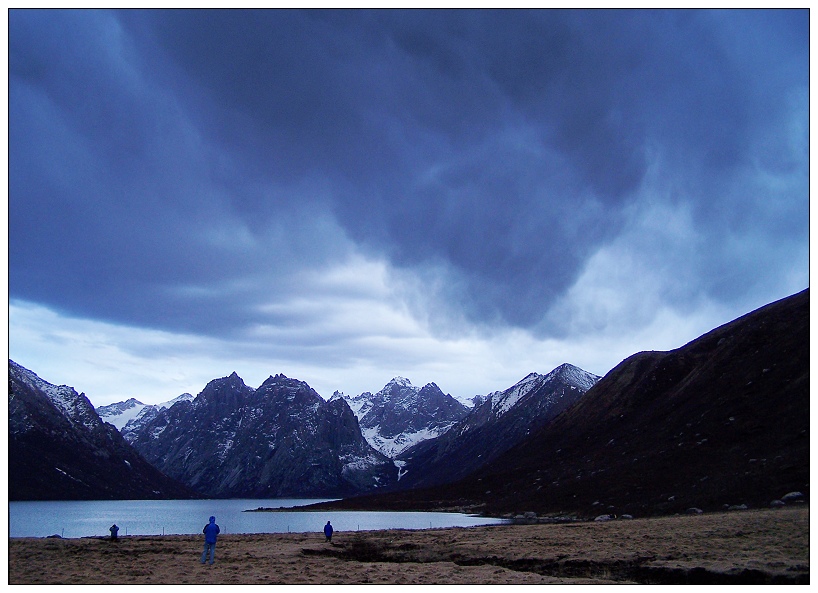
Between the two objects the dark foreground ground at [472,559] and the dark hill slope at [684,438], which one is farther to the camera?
the dark hill slope at [684,438]

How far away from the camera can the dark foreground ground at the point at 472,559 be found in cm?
3138

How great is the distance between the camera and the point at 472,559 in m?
40.3

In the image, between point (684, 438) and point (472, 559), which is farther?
point (684, 438)

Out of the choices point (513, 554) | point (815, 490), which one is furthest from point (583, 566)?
point (815, 490)

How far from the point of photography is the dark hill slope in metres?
91.7

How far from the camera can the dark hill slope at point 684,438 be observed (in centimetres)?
9168

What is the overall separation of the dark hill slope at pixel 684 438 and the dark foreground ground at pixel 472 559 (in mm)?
37252

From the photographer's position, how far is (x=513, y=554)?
41281mm

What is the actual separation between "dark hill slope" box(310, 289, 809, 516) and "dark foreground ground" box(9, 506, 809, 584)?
37252 millimetres

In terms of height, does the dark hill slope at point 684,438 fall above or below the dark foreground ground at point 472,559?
above

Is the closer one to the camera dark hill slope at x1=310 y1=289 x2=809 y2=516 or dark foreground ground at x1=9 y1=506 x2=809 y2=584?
dark foreground ground at x1=9 y1=506 x2=809 y2=584

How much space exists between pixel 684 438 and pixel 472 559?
10006cm

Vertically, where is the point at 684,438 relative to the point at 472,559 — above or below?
above
